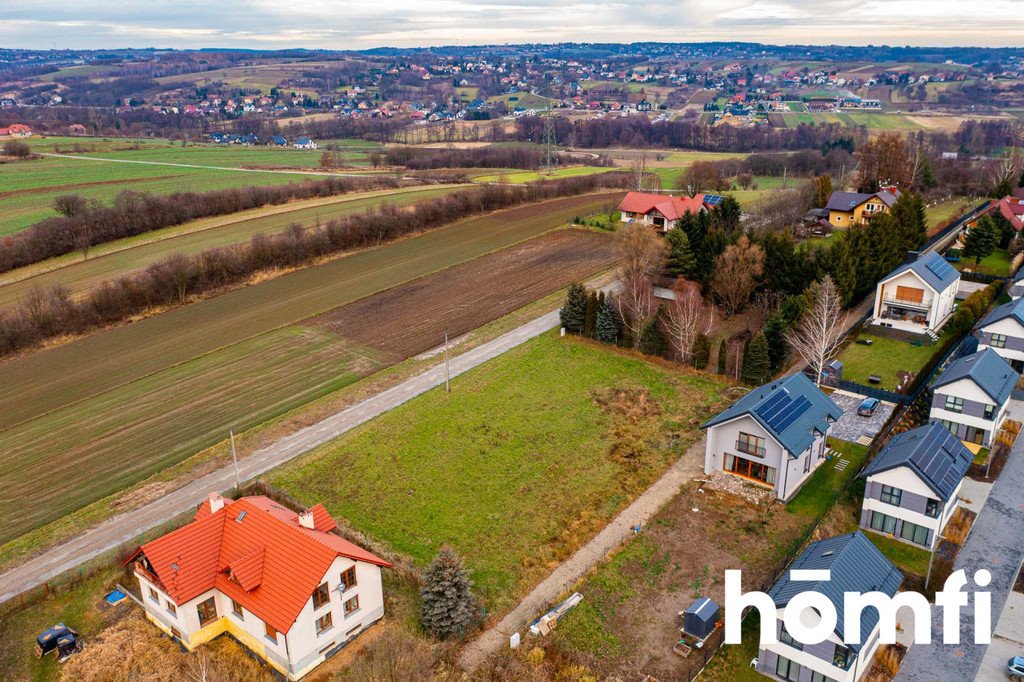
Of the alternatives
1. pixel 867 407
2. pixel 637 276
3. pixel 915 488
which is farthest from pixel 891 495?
pixel 637 276

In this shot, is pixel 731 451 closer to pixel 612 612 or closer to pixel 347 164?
pixel 612 612

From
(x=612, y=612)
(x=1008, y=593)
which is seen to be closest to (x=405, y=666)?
(x=612, y=612)

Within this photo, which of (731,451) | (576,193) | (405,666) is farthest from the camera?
(576,193)

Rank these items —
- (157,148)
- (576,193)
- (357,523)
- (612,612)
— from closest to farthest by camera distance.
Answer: (612,612), (357,523), (576,193), (157,148)

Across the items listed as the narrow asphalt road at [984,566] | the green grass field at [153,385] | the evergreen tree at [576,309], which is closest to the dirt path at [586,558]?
the narrow asphalt road at [984,566]

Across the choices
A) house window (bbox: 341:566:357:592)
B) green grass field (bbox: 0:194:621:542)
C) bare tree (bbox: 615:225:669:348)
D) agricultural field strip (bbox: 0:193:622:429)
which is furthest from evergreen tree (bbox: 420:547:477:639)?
agricultural field strip (bbox: 0:193:622:429)

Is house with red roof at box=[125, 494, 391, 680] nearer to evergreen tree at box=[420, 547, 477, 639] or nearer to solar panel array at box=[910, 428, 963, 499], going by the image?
evergreen tree at box=[420, 547, 477, 639]

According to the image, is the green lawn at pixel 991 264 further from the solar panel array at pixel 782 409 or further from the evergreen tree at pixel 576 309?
the solar panel array at pixel 782 409

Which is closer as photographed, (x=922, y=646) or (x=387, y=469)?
(x=922, y=646)
